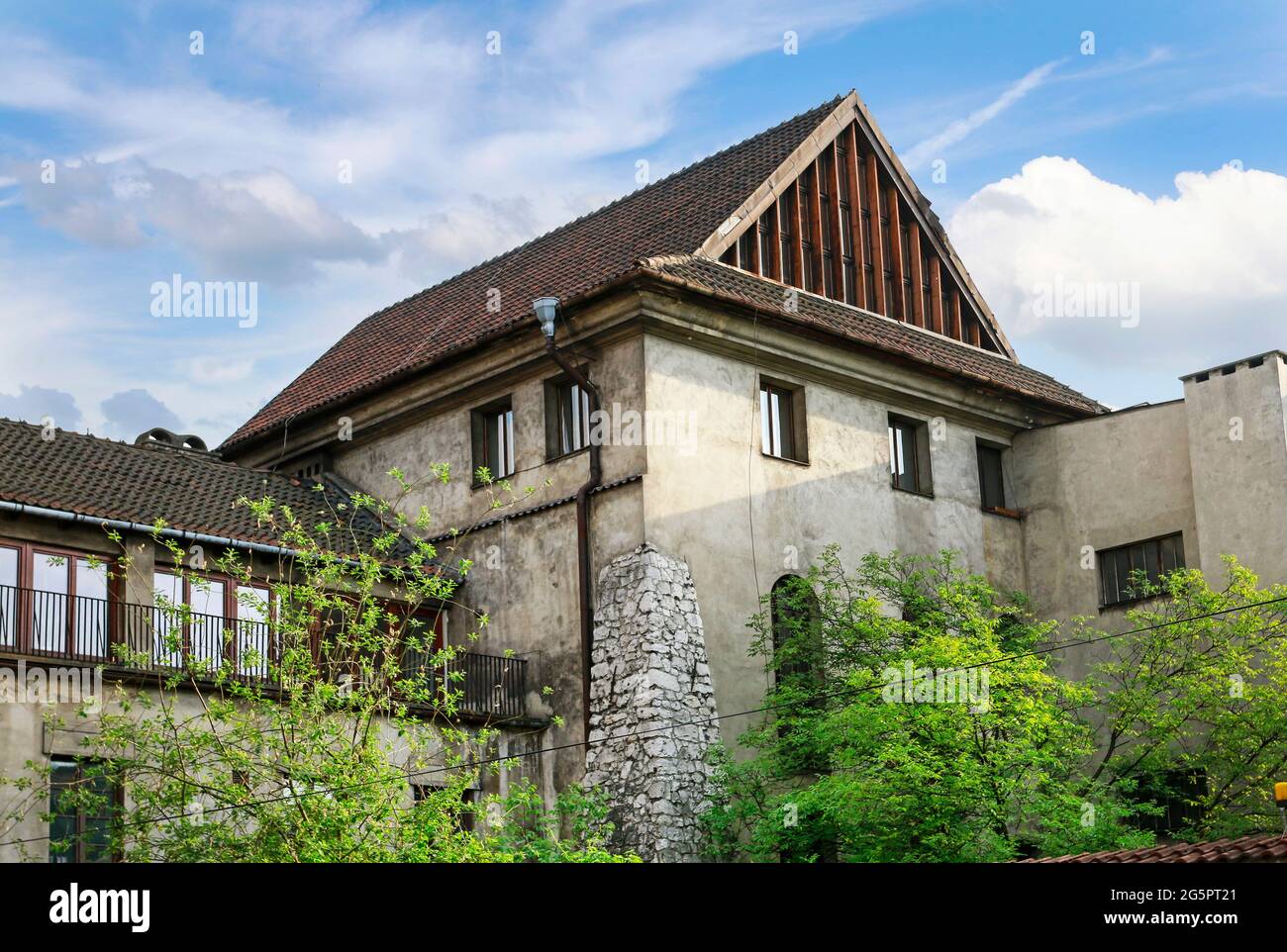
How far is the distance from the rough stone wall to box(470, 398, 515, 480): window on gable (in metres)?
3.55

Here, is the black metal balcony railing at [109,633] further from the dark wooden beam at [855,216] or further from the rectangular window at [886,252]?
the rectangular window at [886,252]

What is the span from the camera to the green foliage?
2172 cm

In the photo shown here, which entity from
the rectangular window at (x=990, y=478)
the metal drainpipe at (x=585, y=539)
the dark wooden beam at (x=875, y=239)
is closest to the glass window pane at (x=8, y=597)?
the metal drainpipe at (x=585, y=539)

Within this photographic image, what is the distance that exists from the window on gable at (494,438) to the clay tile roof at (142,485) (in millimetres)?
2488

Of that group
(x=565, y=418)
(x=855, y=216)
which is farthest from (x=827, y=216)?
(x=565, y=418)

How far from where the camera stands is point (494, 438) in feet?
94.0

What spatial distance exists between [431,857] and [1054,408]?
61.6ft

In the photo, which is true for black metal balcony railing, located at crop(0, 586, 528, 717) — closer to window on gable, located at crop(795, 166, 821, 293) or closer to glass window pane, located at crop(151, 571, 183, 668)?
glass window pane, located at crop(151, 571, 183, 668)

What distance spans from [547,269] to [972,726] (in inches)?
504

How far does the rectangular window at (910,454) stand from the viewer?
29.8m

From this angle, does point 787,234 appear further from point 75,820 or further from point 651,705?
point 75,820
